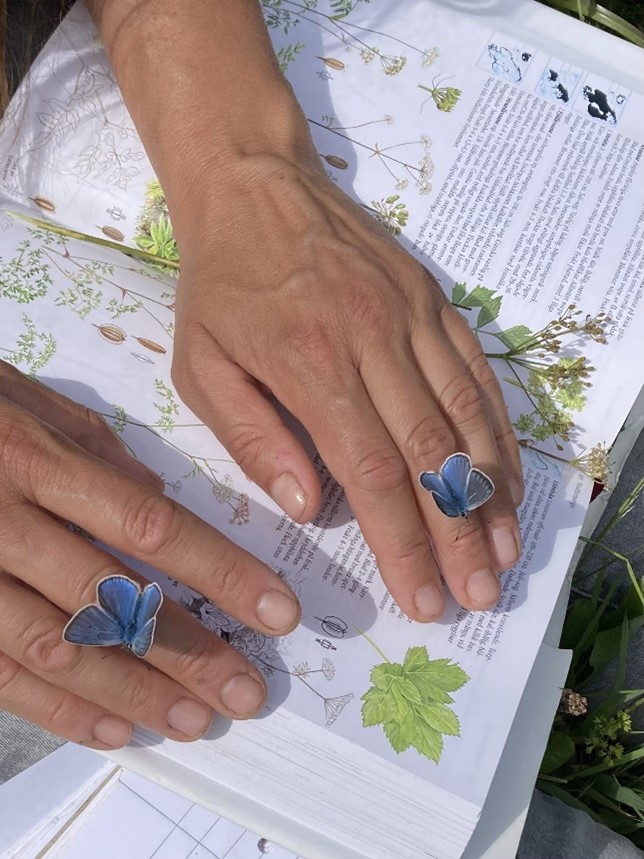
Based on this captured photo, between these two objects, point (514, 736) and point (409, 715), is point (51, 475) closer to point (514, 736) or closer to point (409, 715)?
point (409, 715)

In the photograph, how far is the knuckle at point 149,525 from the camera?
66 centimetres

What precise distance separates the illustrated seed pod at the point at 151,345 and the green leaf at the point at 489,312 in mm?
333

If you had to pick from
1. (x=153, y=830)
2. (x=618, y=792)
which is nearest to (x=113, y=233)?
(x=153, y=830)

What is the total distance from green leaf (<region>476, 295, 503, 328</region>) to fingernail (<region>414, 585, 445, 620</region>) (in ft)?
1.00

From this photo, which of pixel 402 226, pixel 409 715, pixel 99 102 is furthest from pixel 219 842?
pixel 99 102

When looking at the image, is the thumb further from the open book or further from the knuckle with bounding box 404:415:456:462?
the knuckle with bounding box 404:415:456:462

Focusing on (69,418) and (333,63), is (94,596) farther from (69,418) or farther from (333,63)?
(333,63)

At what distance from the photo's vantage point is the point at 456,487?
0.67 m

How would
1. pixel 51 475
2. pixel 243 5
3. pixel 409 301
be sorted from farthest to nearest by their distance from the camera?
pixel 243 5 < pixel 409 301 < pixel 51 475

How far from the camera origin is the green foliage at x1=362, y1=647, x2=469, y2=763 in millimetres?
697

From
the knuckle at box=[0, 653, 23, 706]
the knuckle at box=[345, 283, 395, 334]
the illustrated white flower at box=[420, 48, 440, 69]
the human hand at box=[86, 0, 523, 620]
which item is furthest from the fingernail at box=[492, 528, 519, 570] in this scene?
the illustrated white flower at box=[420, 48, 440, 69]

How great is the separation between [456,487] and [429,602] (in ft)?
0.39

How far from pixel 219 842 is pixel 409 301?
0.57m

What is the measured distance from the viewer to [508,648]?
738 mm
